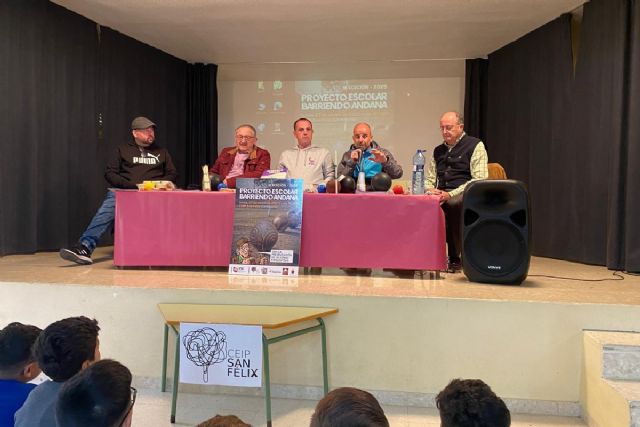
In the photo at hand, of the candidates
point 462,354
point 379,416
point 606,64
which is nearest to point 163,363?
point 462,354

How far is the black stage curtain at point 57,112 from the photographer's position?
4.13 meters

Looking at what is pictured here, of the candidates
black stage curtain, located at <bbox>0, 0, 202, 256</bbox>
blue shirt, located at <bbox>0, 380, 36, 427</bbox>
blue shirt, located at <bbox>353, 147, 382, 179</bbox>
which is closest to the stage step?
blue shirt, located at <bbox>353, 147, 382, 179</bbox>

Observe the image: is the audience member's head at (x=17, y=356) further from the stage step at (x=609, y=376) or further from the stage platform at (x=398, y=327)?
the stage step at (x=609, y=376)

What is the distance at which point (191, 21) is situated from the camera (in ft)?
15.8

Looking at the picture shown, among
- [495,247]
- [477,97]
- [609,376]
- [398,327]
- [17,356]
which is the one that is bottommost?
[609,376]

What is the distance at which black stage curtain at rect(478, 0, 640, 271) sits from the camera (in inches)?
151

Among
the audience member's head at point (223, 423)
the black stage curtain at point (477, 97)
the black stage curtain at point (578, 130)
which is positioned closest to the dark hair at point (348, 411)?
the audience member's head at point (223, 423)

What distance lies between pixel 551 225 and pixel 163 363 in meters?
3.67

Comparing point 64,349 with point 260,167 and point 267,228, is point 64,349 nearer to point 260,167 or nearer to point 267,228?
point 267,228

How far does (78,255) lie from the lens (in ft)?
11.1

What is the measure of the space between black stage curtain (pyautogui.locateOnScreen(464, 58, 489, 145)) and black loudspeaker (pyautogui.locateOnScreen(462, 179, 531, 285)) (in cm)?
325

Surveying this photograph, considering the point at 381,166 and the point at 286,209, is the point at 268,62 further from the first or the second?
the point at 286,209

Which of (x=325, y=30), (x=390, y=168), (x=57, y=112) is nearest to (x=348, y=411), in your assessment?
(x=390, y=168)

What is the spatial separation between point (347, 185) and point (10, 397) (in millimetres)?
2087
